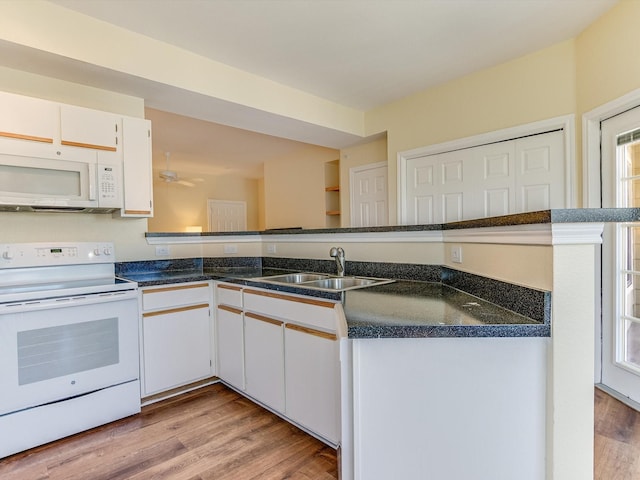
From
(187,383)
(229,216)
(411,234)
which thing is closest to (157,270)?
(187,383)

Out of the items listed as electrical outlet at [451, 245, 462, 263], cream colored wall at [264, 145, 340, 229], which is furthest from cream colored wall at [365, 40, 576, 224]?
electrical outlet at [451, 245, 462, 263]

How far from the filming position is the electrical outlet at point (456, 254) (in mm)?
1745

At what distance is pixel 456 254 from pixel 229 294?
63.1 inches

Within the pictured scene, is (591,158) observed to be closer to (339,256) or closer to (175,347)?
(339,256)

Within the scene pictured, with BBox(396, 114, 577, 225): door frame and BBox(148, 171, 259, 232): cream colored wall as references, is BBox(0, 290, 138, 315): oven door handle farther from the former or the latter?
BBox(148, 171, 259, 232): cream colored wall

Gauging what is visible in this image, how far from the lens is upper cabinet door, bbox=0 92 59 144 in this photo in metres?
1.95

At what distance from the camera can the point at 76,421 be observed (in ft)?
6.48

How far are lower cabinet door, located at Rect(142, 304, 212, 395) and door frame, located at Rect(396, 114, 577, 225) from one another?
7.41 ft

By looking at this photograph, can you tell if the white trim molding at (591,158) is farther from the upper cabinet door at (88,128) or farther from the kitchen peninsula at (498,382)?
the upper cabinet door at (88,128)

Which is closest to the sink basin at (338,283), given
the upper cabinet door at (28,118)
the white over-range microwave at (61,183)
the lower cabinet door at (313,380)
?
the lower cabinet door at (313,380)

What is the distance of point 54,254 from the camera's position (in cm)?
229

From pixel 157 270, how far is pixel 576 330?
280cm

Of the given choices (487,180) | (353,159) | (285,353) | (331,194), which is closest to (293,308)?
(285,353)

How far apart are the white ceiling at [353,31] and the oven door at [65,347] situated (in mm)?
1528
